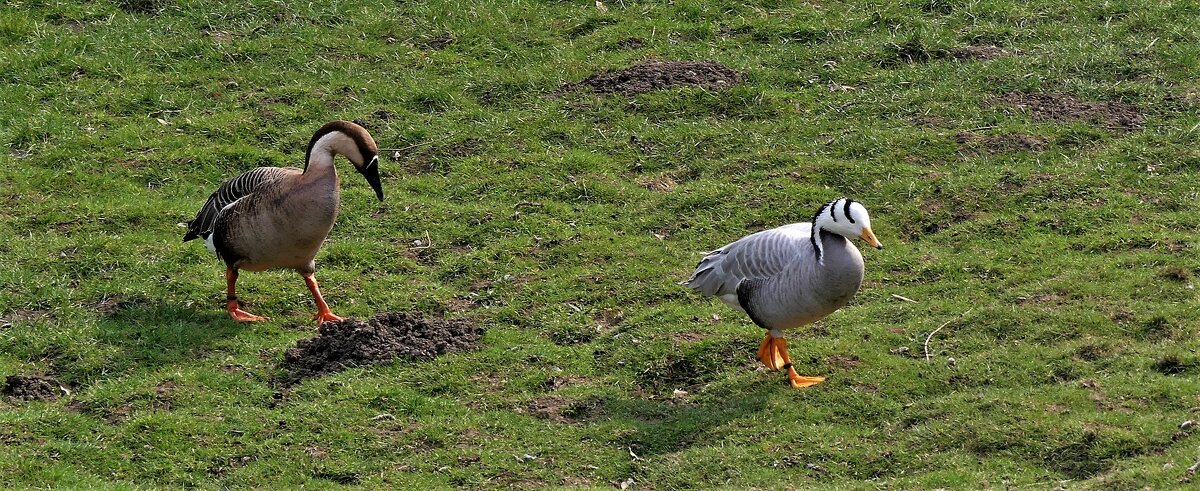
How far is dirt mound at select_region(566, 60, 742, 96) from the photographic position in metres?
15.8

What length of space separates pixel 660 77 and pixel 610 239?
3702 mm

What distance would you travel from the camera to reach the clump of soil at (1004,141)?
14.0 meters

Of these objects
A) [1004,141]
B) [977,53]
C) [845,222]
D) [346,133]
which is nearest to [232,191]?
[346,133]

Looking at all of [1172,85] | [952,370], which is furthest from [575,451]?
[1172,85]

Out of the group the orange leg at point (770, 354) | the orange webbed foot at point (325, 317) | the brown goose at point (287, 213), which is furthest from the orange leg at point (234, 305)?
the orange leg at point (770, 354)

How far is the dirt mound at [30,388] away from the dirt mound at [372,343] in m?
1.76

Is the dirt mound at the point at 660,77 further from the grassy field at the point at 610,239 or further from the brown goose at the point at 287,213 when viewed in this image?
the brown goose at the point at 287,213

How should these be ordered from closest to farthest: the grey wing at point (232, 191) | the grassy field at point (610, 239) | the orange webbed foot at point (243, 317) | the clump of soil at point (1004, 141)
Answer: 1. the grassy field at point (610, 239)
2. the orange webbed foot at point (243, 317)
3. the grey wing at point (232, 191)
4. the clump of soil at point (1004, 141)

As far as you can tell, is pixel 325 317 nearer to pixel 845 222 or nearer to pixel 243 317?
pixel 243 317

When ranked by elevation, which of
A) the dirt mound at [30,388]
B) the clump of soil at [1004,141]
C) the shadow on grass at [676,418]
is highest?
the clump of soil at [1004,141]

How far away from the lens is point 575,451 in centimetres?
929

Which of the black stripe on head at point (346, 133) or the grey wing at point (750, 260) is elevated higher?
the black stripe on head at point (346, 133)

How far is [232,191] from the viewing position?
11695mm

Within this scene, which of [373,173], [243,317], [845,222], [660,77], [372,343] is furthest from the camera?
[660,77]
